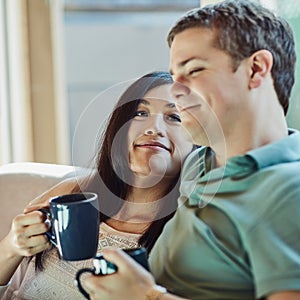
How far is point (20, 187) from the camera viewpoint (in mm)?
989

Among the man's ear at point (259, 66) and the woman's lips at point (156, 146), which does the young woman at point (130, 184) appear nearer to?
the woman's lips at point (156, 146)

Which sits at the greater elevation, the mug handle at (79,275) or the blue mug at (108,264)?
the blue mug at (108,264)

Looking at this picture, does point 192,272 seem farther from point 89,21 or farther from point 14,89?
point 89,21

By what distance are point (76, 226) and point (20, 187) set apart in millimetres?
340

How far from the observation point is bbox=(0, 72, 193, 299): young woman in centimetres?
73

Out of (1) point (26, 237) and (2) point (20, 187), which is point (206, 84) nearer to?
(1) point (26, 237)

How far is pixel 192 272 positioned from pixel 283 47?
24 cm

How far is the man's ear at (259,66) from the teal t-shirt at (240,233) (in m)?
0.06

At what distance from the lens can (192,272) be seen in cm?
62

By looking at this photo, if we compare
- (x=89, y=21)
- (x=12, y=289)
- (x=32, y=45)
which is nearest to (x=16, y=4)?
(x=32, y=45)

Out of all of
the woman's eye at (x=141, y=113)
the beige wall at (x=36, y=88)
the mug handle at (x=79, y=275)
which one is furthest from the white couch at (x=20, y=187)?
the beige wall at (x=36, y=88)

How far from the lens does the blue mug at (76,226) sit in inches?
26.5

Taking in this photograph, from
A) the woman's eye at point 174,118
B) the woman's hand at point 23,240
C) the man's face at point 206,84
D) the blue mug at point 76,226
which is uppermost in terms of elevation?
the man's face at point 206,84

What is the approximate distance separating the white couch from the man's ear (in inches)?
16.3
